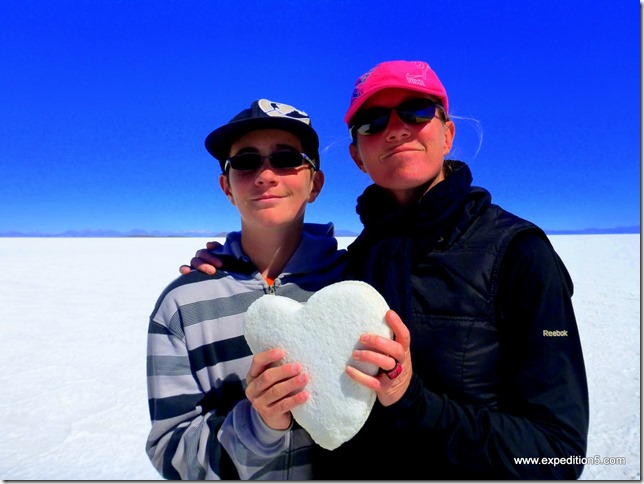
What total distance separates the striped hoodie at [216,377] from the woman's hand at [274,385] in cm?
16

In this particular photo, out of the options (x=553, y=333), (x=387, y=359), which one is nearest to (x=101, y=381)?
(x=387, y=359)

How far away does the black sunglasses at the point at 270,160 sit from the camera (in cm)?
194

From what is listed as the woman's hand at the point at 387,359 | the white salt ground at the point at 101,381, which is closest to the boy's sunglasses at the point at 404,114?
the woman's hand at the point at 387,359

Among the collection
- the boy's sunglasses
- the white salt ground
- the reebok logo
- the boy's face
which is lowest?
the white salt ground

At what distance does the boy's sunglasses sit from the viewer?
1.78 m

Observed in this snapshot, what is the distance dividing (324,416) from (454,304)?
24.6 inches

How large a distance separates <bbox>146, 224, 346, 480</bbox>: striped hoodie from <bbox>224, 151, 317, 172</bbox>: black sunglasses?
0.38 metres

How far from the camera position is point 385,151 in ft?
5.90

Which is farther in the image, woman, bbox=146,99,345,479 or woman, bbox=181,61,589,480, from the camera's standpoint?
woman, bbox=146,99,345,479

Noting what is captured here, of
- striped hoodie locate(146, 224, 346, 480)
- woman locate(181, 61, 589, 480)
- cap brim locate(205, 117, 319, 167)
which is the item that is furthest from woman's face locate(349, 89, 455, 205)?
striped hoodie locate(146, 224, 346, 480)

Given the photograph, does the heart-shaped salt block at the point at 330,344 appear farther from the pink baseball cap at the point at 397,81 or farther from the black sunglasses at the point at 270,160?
the pink baseball cap at the point at 397,81

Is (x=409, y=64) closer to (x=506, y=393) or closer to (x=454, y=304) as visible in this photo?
(x=454, y=304)

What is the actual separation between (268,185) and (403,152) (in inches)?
24.3

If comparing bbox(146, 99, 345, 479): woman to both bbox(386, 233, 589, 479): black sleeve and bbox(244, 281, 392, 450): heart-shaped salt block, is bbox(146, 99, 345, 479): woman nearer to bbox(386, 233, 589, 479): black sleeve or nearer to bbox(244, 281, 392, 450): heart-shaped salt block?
bbox(244, 281, 392, 450): heart-shaped salt block
